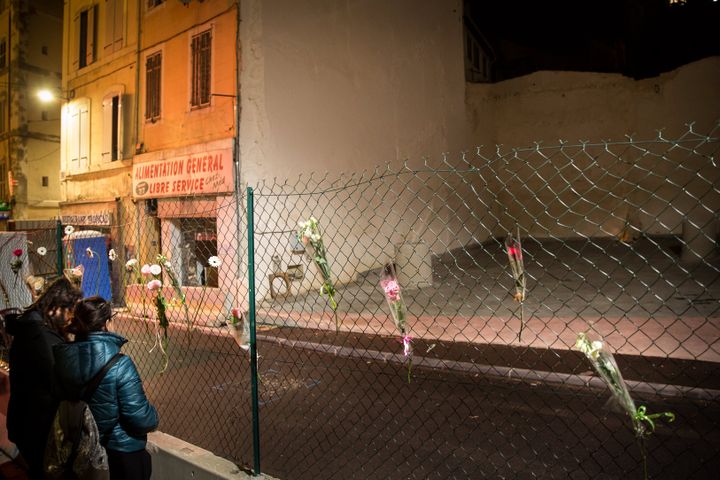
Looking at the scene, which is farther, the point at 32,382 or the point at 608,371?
the point at 32,382

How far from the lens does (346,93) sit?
13500 mm

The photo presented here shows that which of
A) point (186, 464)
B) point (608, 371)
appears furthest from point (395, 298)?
point (186, 464)

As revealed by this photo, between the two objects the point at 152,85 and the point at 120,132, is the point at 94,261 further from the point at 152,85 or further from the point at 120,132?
the point at 152,85

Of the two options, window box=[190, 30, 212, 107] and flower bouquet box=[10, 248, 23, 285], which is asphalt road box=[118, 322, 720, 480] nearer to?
flower bouquet box=[10, 248, 23, 285]

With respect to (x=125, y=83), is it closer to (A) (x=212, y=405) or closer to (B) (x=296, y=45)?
(B) (x=296, y=45)

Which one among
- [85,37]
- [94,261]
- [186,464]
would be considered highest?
[85,37]

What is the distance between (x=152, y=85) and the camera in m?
13.7

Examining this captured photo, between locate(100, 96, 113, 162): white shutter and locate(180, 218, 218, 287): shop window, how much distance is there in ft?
12.8

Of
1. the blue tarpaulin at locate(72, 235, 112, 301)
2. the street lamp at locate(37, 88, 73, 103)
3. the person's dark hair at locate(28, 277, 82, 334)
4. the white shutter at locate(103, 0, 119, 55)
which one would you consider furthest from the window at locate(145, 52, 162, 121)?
the person's dark hair at locate(28, 277, 82, 334)

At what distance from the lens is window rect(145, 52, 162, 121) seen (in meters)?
13.5

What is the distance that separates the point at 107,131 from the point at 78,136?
218 cm

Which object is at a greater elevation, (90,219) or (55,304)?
(90,219)

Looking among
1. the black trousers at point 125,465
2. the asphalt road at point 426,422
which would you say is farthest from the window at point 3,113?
the black trousers at point 125,465

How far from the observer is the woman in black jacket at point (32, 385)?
3125 millimetres
